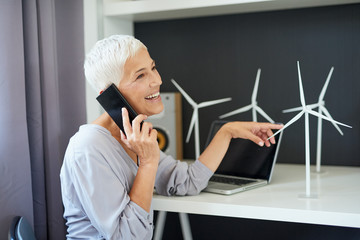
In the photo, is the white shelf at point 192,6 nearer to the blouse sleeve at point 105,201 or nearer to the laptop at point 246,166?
the laptop at point 246,166

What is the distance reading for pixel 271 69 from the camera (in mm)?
1816

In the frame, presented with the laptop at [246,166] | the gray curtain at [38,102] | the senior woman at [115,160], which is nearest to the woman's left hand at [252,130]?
the laptop at [246,166]

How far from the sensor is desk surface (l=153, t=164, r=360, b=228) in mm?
1133

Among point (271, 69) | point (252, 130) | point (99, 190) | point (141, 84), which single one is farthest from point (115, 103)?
point (271, 69)

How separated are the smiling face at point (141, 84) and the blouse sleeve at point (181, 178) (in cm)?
24

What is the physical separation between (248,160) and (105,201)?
2.12 feet

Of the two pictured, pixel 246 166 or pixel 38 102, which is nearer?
pixel 38 102

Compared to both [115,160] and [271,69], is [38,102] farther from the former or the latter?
[271,69]

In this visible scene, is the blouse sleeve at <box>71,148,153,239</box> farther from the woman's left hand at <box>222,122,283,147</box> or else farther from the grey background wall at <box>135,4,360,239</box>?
the grey background wall at <box>135,4,360,239</box>

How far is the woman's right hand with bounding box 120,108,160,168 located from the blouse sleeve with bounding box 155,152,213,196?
0.23m

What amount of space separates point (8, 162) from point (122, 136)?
354mm

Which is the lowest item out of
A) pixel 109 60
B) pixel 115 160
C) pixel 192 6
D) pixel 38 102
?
pixel 115 160

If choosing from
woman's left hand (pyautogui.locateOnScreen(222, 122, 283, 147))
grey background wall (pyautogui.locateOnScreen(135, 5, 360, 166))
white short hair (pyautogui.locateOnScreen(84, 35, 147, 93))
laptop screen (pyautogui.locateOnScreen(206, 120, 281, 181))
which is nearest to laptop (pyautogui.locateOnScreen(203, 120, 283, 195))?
laptop screen (pyautogui.locateOnScreen(206, 120, 281, 181))

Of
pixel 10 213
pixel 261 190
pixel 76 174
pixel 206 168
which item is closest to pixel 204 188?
pixel 206 168
